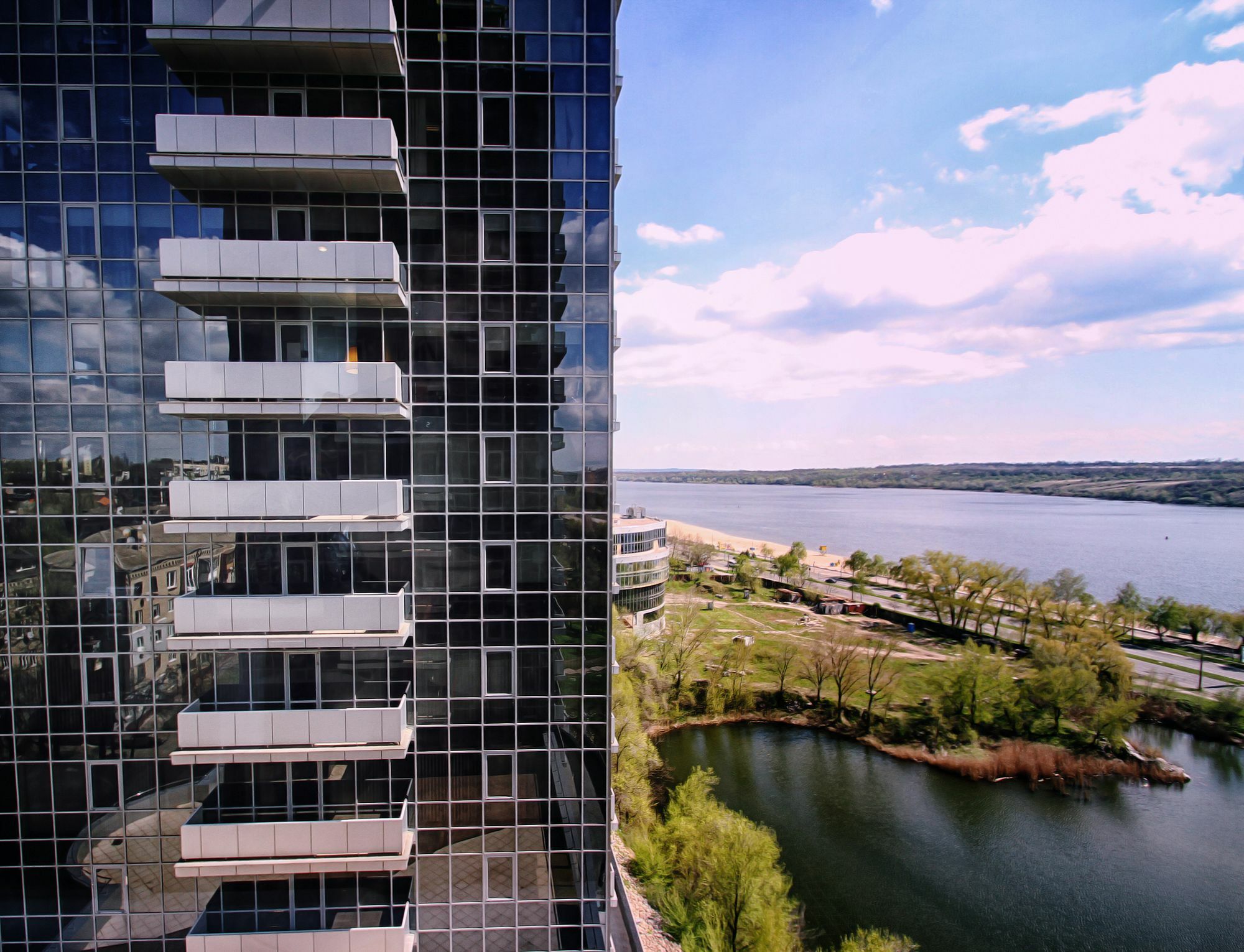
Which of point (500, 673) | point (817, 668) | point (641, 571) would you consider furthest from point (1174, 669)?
point (500, 673)

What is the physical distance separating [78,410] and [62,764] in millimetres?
7642

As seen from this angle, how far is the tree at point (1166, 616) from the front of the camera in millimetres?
46344

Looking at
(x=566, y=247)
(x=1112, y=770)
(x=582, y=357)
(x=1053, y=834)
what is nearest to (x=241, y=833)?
(x=582, y=357)

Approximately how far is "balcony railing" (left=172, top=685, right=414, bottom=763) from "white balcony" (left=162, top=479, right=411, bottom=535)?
3.67 m

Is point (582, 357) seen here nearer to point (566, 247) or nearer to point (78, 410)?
point (566, 247)

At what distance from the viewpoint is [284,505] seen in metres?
10.1

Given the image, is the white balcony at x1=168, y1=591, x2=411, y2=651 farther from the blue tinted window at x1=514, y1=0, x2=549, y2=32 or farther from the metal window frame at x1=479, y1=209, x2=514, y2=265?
the blue tinted window at x1=514, y1=0, x2=549, y2=32

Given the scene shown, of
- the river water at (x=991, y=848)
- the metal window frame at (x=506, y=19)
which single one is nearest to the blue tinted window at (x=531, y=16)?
the metal window frame at (x=506, y=19)

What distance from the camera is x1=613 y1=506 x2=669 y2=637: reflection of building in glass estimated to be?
45312mm

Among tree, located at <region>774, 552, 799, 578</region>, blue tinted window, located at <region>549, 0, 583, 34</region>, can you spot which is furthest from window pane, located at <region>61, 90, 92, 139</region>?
tree, located at <region>774, 552, 799, 578</region>

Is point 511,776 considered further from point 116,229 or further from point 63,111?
point 63,111

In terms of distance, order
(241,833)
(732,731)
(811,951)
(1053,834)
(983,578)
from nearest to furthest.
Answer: (241,833), (811,951), (1053,834), (732,731), (983,578)

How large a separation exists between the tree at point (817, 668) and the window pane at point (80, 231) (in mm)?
41321

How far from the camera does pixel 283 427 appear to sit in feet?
35.4
